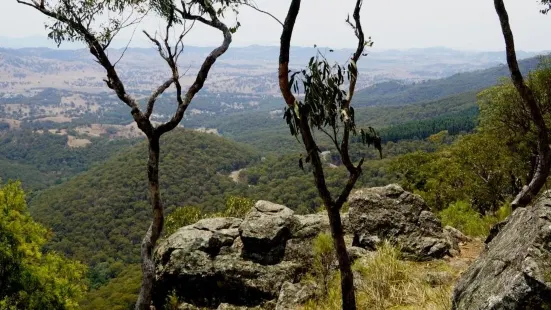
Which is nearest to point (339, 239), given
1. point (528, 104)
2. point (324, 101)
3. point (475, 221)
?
point (324, 101)

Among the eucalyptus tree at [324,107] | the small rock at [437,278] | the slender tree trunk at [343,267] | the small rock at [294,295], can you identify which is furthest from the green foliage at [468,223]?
the eucalyptus tree at [324,107]

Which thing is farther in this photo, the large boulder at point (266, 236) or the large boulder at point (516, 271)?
the large boulder at point (266, 236)

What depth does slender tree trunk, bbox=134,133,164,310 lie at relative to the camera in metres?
12.5

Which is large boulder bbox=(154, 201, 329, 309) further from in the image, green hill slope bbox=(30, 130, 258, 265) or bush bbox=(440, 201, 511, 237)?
green hill slope bbox=(30, 130, 258, 265)

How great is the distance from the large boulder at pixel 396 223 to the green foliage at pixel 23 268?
15.4 meters

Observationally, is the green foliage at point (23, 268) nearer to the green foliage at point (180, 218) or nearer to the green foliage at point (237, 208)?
the green foliage at point (237, 208)

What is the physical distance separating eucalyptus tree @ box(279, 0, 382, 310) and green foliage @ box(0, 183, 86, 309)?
681 inches

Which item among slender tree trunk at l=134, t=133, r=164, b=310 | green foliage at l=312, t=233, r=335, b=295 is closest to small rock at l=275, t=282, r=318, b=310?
green foliage at l=312, t=233, r=335, b=295

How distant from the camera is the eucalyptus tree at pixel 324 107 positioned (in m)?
7.74

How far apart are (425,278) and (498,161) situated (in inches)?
790

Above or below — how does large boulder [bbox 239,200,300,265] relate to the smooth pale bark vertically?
below

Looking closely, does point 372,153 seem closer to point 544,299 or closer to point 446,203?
point 446,203

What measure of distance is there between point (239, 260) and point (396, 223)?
5.23 metres

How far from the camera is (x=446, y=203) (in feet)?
113
